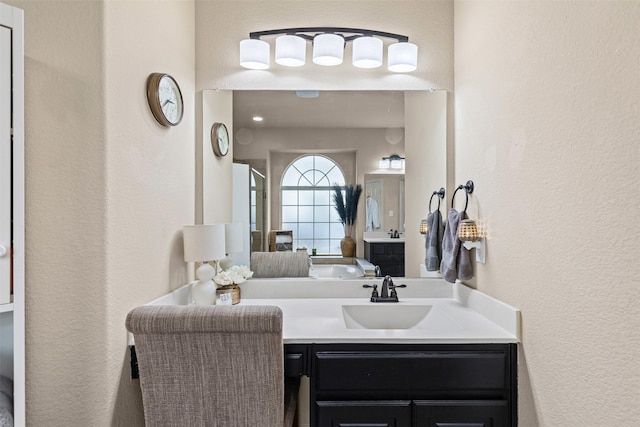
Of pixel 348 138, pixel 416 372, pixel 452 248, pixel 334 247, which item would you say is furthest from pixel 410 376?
pixel 348 138

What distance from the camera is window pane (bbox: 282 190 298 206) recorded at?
227 centimetres

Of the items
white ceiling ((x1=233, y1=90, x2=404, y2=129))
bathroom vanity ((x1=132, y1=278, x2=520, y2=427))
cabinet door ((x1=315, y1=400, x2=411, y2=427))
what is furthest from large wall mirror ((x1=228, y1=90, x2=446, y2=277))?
cabinet door ((x1=315, y1=400, x2=411, y2=427))

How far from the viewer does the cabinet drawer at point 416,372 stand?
148 cm

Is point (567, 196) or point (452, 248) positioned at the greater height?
point (567, 196)

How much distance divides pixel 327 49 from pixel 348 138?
0.47 m

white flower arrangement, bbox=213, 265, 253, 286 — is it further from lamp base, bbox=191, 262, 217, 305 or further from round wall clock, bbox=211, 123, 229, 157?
round wall clock, bbox=211, 123, 229, 157

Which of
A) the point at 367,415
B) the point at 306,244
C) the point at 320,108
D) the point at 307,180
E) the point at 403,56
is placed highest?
the point at 403,56

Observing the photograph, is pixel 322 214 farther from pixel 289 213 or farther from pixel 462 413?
pixel 462 413

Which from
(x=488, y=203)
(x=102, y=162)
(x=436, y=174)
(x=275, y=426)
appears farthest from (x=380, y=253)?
(x=102, y=162)

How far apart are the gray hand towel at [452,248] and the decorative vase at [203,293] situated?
1.12 metres

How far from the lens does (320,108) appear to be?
2.20m

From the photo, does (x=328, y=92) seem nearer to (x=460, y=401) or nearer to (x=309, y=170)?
(x=309, y=170)

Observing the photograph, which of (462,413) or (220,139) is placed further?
(220,139)

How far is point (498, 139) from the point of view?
5.30 feet
